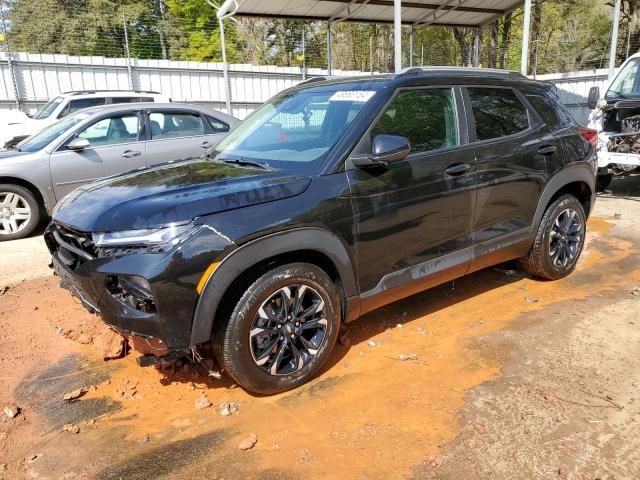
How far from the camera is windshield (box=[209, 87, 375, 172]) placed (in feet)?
11.1

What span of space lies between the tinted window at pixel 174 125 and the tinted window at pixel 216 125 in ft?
0.51

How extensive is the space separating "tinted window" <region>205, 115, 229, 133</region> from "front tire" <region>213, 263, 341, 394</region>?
18.3 feet

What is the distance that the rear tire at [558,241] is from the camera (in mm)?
4551

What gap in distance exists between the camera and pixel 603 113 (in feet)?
28.6

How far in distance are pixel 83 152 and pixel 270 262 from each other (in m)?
5.21

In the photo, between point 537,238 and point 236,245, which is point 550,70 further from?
point 236,245

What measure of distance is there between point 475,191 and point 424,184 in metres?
0.55

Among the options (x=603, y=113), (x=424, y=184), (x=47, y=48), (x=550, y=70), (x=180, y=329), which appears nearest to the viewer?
(x=180, y=329)

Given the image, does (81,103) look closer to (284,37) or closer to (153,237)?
(153,237)

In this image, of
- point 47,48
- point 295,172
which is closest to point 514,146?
point 295,172

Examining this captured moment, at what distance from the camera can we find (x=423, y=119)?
3.69 m

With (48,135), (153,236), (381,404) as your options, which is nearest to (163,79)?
(48,135)

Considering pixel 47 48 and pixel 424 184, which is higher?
pixel 47 48

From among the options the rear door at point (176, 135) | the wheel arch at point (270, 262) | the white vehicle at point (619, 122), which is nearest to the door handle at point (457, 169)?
the wheel arch at point (270, 262)
